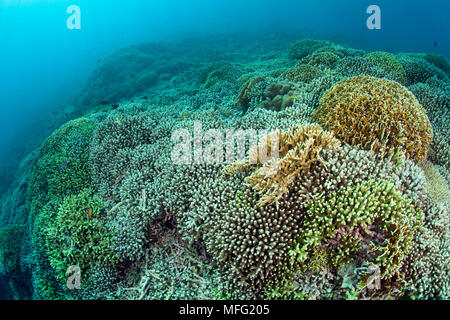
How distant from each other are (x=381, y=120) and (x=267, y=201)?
8.43 ft

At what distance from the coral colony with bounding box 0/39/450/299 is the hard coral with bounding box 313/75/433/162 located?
3 cm

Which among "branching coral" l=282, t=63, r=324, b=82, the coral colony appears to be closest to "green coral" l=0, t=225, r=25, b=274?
the coral colony

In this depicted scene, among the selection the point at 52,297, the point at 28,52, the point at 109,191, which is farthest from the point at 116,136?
the point at 28,52

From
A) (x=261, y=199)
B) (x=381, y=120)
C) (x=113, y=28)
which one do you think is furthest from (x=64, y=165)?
(x=113, y=28)

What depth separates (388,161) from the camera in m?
3.66

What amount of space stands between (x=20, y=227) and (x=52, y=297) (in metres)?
4.46

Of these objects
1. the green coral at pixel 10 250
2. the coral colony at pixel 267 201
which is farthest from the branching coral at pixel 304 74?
the green coral at pixel 10 250

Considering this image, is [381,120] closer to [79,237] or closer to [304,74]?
[304,74]

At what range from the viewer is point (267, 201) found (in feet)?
11.3

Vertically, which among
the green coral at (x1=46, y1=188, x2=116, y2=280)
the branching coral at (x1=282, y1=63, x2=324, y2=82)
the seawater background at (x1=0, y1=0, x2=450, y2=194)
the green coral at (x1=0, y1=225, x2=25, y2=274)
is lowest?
the green coral at (x1=0, y1=225, x2=25, y2=274)

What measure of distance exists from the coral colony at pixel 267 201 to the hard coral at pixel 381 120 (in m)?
0.03

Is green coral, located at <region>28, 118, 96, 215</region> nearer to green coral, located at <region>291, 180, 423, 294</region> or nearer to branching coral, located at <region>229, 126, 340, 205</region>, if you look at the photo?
branching coral, located at <region>229, 126, 340, 205</region>

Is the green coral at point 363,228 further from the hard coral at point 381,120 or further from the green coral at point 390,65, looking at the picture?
the green coral at point 390,65

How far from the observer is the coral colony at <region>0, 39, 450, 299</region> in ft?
10.4
